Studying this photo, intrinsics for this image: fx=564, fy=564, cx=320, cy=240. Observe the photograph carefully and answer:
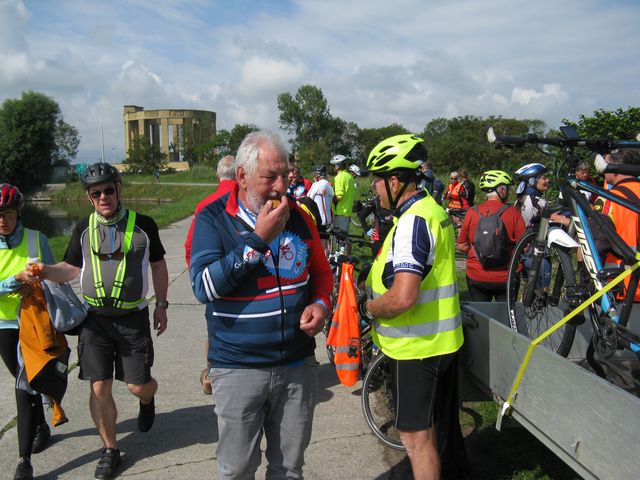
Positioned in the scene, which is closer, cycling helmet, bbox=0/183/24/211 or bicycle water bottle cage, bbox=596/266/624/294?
bicycle water bottle cage, bbox=596/266/624/294

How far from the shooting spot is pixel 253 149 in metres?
2.45

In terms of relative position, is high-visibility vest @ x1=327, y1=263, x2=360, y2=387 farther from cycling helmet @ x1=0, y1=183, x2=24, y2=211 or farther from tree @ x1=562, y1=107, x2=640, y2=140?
tree @ x1=562, y1=107, x2=640, y2=140

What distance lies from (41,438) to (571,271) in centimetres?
372

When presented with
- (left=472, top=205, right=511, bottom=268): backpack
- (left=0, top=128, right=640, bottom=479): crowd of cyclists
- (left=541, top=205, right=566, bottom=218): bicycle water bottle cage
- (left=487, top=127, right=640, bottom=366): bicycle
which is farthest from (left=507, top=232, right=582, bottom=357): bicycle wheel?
(left=472, top=205, right=511, bottom=268): backpack

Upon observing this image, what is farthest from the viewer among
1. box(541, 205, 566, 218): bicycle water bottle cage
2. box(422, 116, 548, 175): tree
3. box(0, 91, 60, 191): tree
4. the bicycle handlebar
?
box(0, 91, 60, 191): tree

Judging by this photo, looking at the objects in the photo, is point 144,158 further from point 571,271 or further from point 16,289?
point 571,271

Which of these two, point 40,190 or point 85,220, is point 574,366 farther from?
point 40,190

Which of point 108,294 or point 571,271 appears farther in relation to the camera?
point 108,294

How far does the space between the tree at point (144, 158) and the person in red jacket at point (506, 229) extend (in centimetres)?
7143

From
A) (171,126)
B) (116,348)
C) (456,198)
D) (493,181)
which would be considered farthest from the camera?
(171,126)

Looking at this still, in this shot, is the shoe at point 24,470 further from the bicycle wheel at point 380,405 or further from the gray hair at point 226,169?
the gray hair at point 226,169

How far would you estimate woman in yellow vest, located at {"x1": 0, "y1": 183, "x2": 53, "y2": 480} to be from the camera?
357 cm

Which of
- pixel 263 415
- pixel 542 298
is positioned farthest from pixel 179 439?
pixel 542 298

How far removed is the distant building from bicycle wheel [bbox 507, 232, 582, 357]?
9423cm
